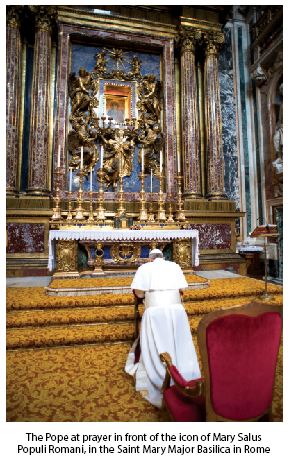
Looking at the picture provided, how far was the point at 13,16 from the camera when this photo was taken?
287 inches

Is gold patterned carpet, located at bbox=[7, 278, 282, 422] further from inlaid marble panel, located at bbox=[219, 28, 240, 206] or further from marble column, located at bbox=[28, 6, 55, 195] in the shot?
inlaid marble panel, located at bbox=[219, 28, 240, 206]

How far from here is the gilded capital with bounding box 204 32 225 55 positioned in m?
8.52

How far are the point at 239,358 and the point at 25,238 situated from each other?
237 inches

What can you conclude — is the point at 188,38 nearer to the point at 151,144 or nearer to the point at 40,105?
the point at 151,144

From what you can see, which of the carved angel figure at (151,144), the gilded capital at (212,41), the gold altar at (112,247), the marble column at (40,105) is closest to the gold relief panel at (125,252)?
the gold altar at (112,247)

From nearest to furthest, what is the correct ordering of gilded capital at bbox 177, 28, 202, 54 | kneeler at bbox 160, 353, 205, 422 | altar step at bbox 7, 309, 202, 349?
kneeler at bbox 160, 353, 205, 422 < altar step at bbox 7, 309, 202, 349 < gilded capital at bbox 177, 28, 202, 54

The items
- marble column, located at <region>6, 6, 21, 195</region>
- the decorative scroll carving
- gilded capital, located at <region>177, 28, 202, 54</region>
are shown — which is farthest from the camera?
gilded capital, located at <region>177, 28, 202, 54</region>

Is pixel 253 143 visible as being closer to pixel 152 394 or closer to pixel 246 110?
pixel 246 110

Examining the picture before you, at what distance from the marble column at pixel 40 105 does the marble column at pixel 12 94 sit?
1.10ft

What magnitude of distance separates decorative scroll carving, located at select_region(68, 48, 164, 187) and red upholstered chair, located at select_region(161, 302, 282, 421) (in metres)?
6.77

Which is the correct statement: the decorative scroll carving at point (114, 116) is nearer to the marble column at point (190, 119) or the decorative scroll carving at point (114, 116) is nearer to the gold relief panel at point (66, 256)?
the marble column at point (190, 119)

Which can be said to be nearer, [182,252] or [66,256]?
[66,256]

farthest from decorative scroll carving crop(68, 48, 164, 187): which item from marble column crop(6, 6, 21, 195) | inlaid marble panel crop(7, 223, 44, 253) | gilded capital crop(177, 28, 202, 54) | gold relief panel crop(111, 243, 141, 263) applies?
gold relief panel crop(111, 243, 141, 263)

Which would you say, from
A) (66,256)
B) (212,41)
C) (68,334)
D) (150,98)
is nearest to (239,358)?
(68,334)
